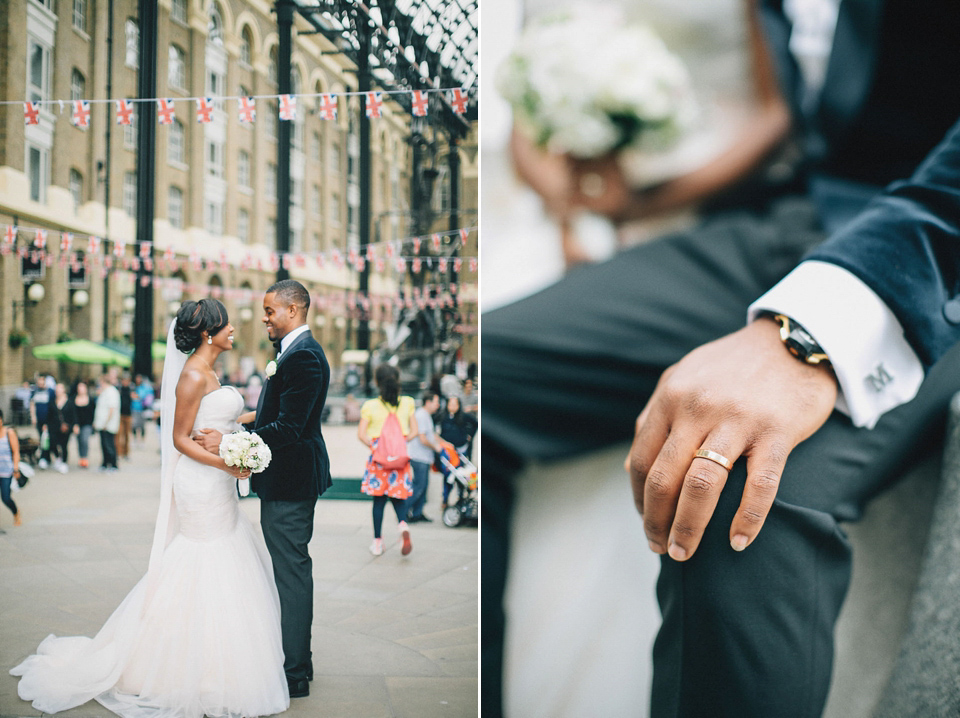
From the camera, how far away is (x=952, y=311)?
145cm

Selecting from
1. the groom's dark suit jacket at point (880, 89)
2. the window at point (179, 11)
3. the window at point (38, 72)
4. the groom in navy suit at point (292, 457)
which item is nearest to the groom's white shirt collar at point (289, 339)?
the groom in navy suit at point (292, 457)

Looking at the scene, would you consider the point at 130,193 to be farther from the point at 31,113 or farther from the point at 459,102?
the point at 459,102

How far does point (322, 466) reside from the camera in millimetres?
2195

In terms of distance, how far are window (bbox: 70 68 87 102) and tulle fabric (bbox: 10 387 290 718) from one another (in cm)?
114

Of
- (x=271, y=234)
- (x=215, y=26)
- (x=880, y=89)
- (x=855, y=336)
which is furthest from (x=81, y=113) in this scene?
(x=880, y=89)

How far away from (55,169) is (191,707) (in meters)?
1.82

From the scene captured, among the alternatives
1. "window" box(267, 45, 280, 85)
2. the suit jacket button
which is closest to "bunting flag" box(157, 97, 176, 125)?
"window" box(267, 45, 280, 85)

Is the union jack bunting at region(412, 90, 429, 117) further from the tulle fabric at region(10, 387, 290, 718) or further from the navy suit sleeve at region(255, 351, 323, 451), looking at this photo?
the tulle fabric at region(10, 387, 290, 718)

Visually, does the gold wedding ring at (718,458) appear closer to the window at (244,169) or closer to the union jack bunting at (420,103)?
the union jack bunting at (420,103)

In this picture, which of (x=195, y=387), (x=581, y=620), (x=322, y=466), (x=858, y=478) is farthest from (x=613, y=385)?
(x=195, y=387)

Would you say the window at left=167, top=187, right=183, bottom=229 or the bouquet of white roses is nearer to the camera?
the bouquet of white roses

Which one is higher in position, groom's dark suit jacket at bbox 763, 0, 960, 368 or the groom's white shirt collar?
groom's dark suit jacket at bbox 763, 0, 960, 368

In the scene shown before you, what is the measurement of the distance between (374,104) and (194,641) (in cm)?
181

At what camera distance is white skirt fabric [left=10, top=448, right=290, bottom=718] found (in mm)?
2125
